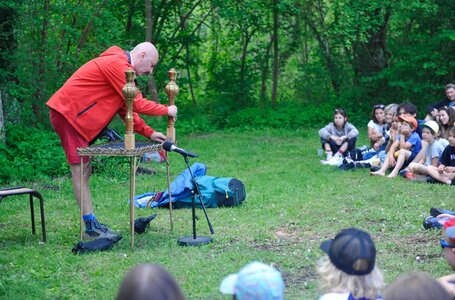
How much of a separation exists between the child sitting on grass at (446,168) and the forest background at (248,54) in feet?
18.9

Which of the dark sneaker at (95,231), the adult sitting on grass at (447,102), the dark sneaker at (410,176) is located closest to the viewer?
the dark sneaker at (95,231)

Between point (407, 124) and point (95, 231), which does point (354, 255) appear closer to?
point (95, 231)

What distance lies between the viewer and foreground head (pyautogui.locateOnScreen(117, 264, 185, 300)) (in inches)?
90.2

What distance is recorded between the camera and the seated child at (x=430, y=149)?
397 inches

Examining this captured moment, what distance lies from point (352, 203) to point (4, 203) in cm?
412

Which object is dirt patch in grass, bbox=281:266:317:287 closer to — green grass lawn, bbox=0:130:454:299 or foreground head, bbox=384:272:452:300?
green grass lawn, bbox=0:130:454:299

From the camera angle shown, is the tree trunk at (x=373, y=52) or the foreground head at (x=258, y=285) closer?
the foreground head at (x=258, y=285)

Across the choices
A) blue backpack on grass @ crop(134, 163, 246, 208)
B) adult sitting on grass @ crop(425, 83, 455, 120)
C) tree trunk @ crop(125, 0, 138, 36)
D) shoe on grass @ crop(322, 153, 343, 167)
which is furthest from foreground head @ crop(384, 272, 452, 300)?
tree trunk @ crop(125, 0, 138, 36)

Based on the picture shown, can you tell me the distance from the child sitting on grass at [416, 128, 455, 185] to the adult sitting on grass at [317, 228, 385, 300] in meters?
6.53

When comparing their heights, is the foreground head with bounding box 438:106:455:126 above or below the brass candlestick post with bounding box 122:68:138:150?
below

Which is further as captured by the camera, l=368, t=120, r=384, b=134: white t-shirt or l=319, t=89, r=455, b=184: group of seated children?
l=368, t=120, r=384, b=134: white t-shirt

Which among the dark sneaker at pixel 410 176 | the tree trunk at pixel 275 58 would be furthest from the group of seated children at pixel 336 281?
the tree trunk at pixel 275 58

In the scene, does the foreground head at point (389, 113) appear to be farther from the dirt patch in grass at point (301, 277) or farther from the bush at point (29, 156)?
the dirt patch in grass at point (301, 277)

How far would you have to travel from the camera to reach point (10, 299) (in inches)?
203
